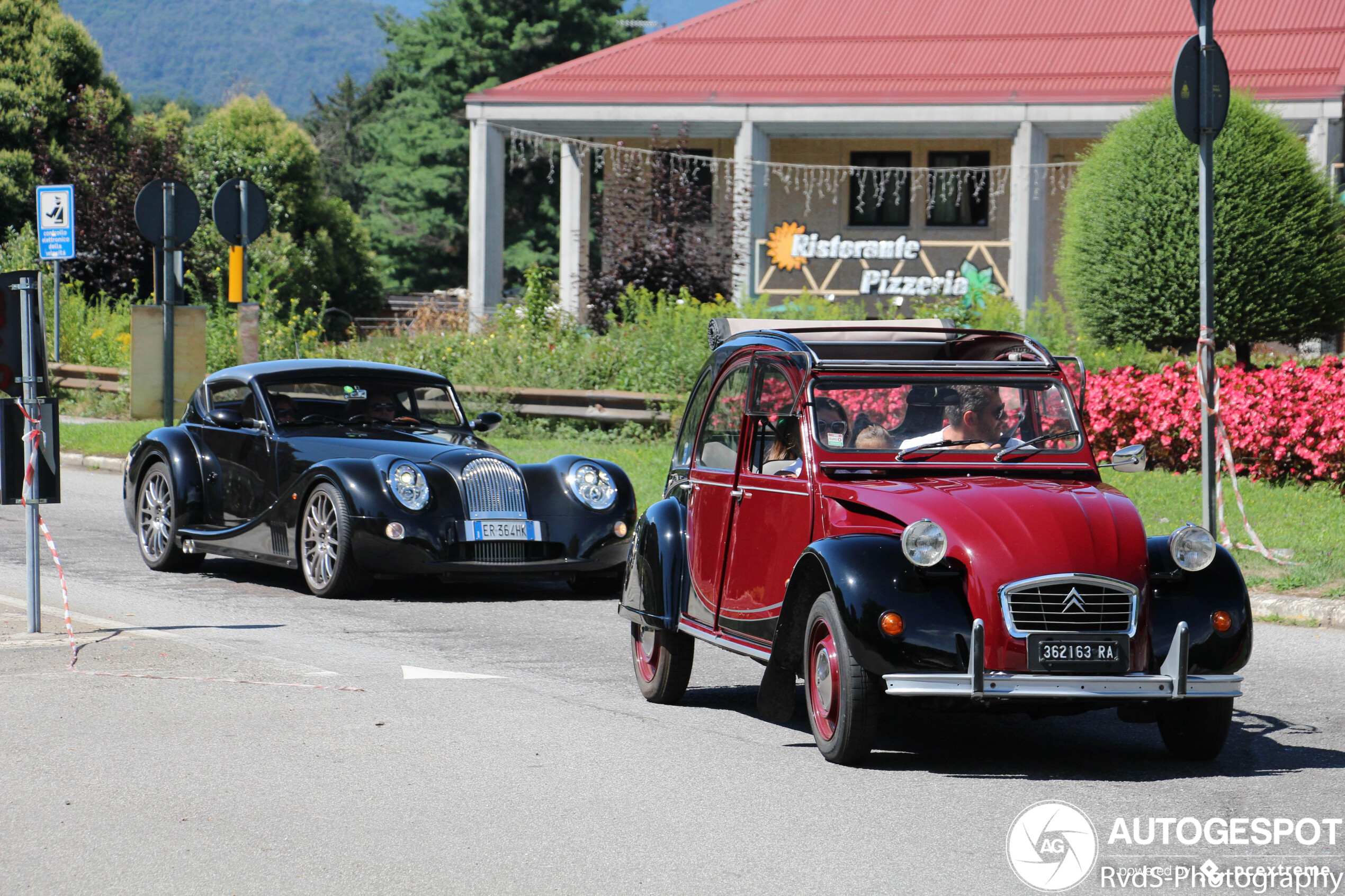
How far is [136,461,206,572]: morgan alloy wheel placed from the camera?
12312 mm

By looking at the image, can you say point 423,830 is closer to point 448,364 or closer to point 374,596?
point 374,596

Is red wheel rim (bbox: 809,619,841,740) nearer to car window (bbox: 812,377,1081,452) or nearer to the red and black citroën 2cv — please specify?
the red and black citroën 2cv

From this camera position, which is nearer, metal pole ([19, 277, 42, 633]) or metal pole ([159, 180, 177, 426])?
metal pole ([19, 277, 42, 633])

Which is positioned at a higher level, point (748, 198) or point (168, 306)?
point (748, 198)

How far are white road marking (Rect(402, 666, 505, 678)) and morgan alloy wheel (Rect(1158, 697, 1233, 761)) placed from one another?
3.27 metres

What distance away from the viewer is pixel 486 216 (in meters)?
34.6

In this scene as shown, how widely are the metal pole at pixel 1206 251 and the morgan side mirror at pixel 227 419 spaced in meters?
6.77

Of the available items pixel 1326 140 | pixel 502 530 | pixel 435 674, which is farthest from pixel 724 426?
pixel 1326 140

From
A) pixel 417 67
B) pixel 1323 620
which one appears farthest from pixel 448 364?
pixel 417 67

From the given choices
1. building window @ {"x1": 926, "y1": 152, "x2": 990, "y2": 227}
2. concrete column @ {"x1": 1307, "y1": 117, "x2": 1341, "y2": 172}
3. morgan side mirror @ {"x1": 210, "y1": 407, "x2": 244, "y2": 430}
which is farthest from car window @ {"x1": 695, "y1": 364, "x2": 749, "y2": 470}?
building window @ {"x1": 926, "y1": 152, "x2": 990, "y2": 227}

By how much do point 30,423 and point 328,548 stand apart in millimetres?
2404

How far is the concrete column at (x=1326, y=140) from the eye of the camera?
3001 cm

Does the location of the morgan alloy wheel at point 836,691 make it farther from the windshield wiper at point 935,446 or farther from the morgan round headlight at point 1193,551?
the morgan round headlight at point 1193,551

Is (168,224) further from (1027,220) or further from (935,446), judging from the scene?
(1027,220)
